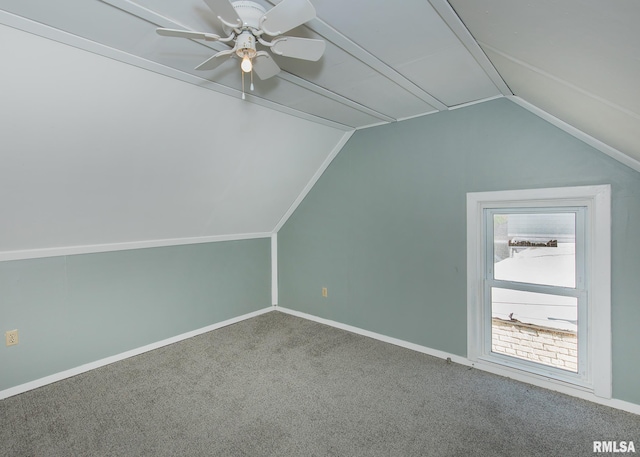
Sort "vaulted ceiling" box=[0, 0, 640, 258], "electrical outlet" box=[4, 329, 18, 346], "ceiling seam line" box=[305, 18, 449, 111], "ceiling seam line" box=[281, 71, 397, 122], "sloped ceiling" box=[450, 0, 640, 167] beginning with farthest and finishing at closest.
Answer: "electrical outlet" box=[4, 329, 18, 346] < "ceiling seam line" box=[281, 71, 397, 122] < "ceiling seam line" box=[305, 18, 449, 111] < "vaulted ceiling" box=[0, 0, 640, 258] < "sloped ceiling" box=[450, 0, 640, 167]

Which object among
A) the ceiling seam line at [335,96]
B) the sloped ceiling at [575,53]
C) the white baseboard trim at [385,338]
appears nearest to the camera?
the sloped ceiling at [575,53]

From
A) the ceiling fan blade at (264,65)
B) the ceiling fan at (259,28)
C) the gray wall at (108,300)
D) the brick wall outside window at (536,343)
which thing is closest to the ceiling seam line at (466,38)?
the ceiling fan at (259,28)

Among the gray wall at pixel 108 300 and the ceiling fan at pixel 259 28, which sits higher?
the ceiling fan at pixel 259 28

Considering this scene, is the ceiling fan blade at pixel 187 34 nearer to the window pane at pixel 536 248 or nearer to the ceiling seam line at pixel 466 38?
the ceiling seam line at pixel 466 38

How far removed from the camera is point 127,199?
2547 mm

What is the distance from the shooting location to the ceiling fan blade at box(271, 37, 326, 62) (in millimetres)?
1413

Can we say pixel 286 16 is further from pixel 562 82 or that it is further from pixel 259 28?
pixel 562 82

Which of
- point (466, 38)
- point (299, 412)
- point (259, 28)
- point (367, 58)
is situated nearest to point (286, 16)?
point (259, 28)

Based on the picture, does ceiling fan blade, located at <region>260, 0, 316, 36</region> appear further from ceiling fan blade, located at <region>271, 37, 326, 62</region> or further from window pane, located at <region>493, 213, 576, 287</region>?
window pane, located at <region>493, 213, 576, 287</region>

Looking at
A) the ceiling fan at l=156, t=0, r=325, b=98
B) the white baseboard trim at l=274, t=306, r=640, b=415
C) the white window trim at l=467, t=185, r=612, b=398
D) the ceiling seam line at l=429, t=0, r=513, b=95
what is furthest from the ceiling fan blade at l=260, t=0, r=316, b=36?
the white baseboard trim at l=274, t=306, r=640, b=415

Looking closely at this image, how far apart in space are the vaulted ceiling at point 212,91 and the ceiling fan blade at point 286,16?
22 centimetres

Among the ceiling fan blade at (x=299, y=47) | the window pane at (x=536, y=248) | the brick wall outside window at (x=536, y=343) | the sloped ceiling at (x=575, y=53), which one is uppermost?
the ceiling fan blade at (x=299, y=47)

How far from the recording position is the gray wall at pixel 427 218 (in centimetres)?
214

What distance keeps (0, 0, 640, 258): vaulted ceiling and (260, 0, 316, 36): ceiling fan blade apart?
8.6 inches
